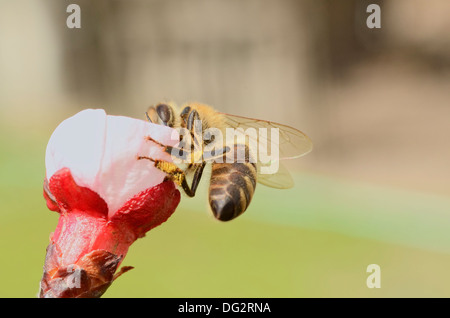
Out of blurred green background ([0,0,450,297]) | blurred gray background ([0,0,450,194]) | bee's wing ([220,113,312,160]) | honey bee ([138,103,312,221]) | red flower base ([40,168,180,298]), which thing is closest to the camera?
red flower base ([40,168,180,298])

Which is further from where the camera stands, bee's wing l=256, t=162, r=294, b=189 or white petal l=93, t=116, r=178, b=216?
bee's wing l=256, t=162, r=294, b=189

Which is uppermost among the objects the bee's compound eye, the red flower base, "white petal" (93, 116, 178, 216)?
the bee's compound eye

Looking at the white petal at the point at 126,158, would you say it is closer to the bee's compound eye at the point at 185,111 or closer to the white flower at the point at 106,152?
the white flower at the point at 106,152

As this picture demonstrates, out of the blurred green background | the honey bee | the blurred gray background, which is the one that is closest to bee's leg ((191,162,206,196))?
the honey bee

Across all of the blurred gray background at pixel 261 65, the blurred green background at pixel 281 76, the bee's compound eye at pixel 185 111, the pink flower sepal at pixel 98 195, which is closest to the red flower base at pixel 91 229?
the pink flower sepal at pixel 98 195

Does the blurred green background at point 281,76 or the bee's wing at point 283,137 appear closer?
the bee's wing at point 283,137

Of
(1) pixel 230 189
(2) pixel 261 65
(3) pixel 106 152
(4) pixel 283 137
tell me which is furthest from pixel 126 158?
(2) pixel 261 65

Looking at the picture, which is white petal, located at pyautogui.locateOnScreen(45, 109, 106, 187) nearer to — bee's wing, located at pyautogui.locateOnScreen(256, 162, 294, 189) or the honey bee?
the honey bee

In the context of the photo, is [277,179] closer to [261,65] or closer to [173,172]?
[173,172]
